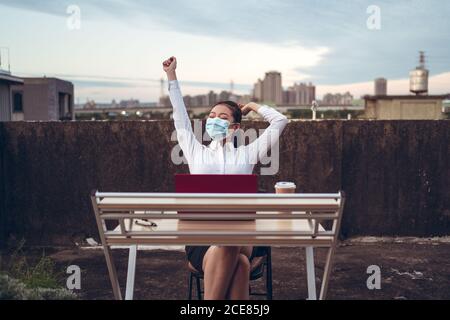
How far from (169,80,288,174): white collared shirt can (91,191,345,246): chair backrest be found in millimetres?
711

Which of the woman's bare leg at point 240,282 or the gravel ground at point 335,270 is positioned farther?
the gravel ground at point 335,270

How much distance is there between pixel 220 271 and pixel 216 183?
49 centimetres

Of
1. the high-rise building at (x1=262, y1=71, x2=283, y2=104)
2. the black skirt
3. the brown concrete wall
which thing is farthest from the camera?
the high-rise building at (x1=262, y1=71, x2=283, y2=104)

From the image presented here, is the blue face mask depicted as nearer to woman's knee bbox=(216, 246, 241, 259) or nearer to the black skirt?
the black skirt

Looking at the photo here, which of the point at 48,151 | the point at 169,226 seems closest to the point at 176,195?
the point at 169,226

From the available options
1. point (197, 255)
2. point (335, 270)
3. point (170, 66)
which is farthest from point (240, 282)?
point (335, 270)

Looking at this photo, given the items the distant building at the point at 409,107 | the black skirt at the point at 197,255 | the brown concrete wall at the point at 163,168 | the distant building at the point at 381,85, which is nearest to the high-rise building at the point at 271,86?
the distant building at the point at 381,85

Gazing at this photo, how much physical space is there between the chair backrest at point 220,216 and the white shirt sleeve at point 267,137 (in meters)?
0.79

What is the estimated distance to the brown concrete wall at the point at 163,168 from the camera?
6.71m

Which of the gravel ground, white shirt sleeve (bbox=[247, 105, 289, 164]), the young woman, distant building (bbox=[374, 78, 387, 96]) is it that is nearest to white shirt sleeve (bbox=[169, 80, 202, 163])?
the young woman

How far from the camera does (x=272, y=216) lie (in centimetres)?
267

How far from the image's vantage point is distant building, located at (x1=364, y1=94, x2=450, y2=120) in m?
31.7

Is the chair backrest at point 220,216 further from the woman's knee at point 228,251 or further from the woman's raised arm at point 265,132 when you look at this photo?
the woman's raised arm at point 265,132
